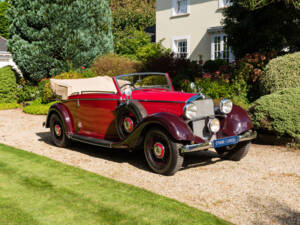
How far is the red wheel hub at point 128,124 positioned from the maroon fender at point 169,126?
1.07ft

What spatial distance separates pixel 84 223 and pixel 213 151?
3.82 meters

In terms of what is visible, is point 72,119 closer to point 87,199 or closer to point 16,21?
point 87,199

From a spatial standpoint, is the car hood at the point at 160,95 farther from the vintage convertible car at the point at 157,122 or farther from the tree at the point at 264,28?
the tree at the point at 264,28

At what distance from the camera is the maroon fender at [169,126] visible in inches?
186

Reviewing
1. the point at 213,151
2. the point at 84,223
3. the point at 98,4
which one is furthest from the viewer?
the point at 98,4

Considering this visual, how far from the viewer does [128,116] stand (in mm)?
5660

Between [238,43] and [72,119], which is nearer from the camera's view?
[72,119]

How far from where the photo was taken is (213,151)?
6719mm

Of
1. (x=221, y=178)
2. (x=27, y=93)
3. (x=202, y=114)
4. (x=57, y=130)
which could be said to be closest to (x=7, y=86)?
(x=27, y=93)

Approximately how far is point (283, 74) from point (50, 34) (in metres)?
10.2

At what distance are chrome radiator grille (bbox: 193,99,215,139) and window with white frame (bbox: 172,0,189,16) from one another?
14107mm

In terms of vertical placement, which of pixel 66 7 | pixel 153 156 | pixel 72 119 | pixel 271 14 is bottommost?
pixel 153 156

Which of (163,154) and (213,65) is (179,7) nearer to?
(213,65)

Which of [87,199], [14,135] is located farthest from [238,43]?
[87,199]
